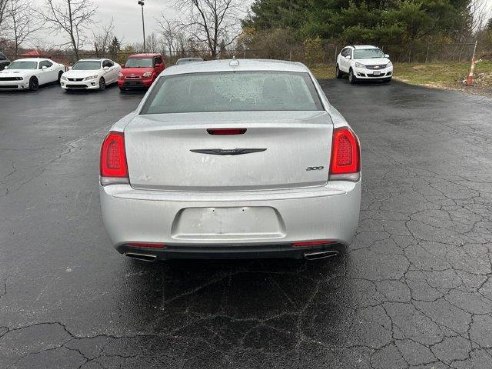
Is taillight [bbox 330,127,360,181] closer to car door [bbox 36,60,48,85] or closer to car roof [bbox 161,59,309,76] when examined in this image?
car roof [bbox 161,59,309,76]

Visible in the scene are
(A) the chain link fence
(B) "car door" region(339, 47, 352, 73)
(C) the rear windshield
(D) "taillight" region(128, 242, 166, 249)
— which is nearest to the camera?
(D) "taillight" region(128, 242, 166, 249)

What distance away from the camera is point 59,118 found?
1137 centimetres

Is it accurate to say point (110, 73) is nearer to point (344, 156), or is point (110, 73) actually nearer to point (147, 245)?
point (147, 245)

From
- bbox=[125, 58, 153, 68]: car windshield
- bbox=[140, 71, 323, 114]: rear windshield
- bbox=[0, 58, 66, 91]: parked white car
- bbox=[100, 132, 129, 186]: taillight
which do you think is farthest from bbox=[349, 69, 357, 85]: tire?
bbox=[100, 132, 129, 186]: taillight

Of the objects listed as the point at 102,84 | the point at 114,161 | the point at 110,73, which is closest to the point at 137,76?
the point at 102,84

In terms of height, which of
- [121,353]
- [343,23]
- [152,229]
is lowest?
[121,353]

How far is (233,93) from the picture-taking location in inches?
130

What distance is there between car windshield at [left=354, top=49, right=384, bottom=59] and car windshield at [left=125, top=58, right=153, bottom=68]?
32.3 ft

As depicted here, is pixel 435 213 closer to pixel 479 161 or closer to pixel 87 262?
pixel 479 161

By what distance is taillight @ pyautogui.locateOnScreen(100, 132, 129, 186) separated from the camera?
2674 mm

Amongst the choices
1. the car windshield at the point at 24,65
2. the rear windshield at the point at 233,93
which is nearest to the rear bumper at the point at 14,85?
the car windshield at the point at 24,65

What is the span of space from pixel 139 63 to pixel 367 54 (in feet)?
35.7

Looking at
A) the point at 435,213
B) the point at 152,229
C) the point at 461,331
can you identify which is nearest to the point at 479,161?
the point at 435,213

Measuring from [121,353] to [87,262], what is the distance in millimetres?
1233
